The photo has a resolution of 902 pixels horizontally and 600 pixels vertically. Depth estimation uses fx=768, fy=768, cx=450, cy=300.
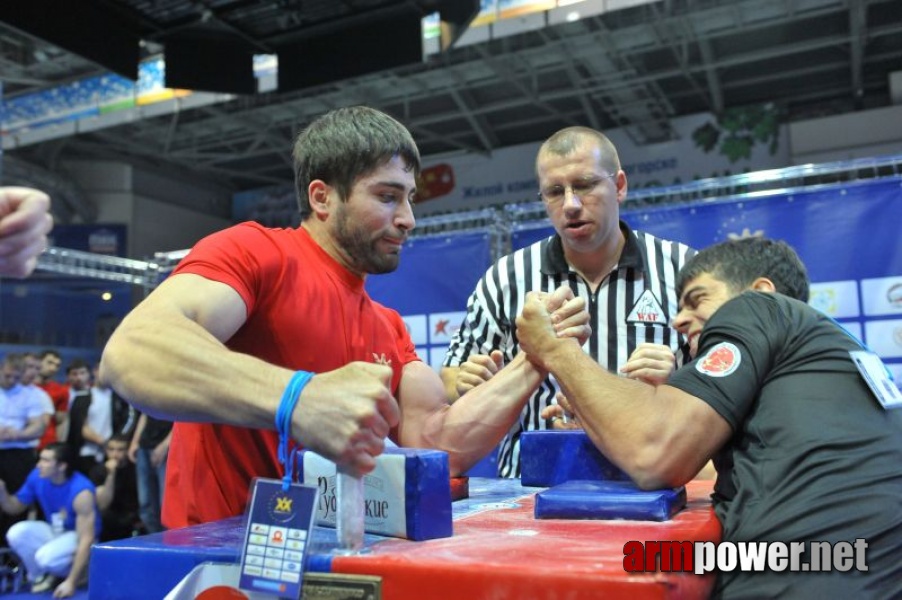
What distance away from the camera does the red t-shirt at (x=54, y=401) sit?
716 centimetres

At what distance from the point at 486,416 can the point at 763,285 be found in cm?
67

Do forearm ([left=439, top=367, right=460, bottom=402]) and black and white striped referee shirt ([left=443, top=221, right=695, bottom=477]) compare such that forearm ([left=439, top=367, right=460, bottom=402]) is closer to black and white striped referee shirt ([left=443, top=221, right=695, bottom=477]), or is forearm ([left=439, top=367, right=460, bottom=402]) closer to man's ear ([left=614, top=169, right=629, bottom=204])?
black and white striped referee shirt ([left=443, top=221, right=695, bottom=477])

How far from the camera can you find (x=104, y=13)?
4.83 metres

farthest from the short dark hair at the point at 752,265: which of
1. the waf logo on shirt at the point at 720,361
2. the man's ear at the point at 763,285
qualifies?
the waf logo on shirt at the point at 720,361

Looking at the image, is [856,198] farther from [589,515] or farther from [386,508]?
[386,508]

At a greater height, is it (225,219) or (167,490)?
(225,219)

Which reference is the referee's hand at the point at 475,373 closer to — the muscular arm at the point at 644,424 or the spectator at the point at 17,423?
the muscular arm at the point at 644,424

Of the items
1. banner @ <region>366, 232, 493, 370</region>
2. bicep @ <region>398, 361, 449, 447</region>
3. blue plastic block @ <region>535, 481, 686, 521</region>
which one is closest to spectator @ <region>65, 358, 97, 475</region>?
banner @ <region>366, 232, 493, 370</region>

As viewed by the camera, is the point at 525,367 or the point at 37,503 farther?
the point at 37,503

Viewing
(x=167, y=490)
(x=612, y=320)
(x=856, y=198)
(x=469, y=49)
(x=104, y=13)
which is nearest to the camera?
(x=167, y=490)

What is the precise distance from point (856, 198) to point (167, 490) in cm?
380

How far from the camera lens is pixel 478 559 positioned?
2.83 feet

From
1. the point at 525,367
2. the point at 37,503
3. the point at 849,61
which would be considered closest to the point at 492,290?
the point at 525,367

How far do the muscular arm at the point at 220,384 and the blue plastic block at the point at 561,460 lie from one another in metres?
0.63
